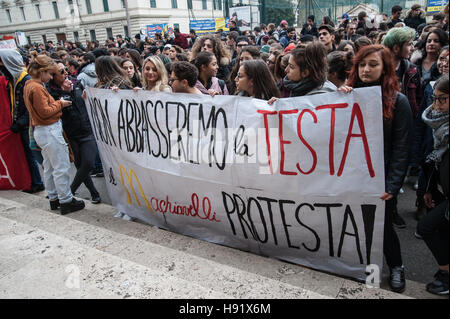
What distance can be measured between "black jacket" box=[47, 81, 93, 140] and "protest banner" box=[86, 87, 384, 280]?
2.24ft

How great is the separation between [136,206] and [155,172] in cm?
62

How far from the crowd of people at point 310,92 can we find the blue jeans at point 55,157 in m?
0.01

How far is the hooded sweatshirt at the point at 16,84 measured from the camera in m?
4.27

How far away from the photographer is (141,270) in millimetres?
2535

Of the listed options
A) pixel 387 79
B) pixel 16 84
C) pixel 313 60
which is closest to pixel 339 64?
pixel 313 60

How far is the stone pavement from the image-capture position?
7.48 feet

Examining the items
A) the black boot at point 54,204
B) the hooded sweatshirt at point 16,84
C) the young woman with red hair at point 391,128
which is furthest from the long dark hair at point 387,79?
the hooded sweatshirt at point 16,84

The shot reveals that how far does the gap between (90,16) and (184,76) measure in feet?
160

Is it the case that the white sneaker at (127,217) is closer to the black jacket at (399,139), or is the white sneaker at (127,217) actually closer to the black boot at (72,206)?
the black boot at (72,206)

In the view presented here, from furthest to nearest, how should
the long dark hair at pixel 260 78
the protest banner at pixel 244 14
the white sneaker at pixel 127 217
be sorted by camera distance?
1. the protest banner at pixel 244 14
2. the white sneaker at pixel 127 217
3. the long dark hair at pixel 260 78

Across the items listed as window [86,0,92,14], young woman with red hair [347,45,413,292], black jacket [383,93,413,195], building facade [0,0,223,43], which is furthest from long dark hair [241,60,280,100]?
window [86,0,92,14]

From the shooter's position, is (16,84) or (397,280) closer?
(397,280)

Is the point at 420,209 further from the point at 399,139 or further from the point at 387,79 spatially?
the point at 387,79

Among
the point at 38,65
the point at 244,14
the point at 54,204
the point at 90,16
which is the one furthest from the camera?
the point at 90,16
